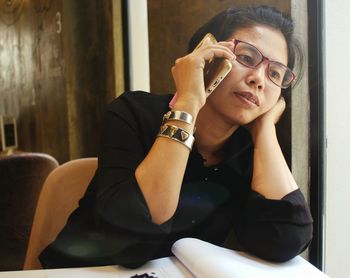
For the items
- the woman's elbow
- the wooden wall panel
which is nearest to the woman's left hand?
the woman's elbow

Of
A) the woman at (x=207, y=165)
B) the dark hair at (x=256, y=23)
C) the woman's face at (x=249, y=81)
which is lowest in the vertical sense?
the woman at (x=207, y=165)

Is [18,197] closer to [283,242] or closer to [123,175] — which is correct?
[123,175]

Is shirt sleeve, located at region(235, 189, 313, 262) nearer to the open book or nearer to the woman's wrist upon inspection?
the open book

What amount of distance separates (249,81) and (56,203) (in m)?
0.65

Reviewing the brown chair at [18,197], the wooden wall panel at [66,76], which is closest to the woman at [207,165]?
the wooden wall panel at [66,76]

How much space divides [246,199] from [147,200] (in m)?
0.25

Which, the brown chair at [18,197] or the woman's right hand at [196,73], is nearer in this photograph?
the woman's right hand at [196,73]

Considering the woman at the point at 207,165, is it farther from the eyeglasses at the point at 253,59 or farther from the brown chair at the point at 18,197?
the brown chair at the point at 18,197

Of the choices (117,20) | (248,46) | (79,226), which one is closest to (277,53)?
(248,46)

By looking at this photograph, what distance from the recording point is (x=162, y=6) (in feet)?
2.88

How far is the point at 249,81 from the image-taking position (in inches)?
28.8

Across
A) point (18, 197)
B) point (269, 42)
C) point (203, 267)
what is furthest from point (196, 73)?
point (18, 197)

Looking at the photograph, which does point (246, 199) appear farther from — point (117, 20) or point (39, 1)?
point (39, 1)
